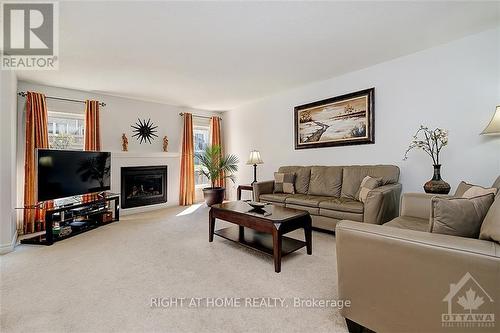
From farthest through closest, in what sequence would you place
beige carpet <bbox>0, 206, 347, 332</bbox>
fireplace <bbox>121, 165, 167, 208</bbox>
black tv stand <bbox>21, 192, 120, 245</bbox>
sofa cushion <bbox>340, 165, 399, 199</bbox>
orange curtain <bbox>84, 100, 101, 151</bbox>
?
fireplace <bbox>121, 165, 167, 208</bbox> < orange curtain <bbox>84, 100, 101, 151</bbox> < sofa cushion <bbox>340, 165, 399, 199</bbox> < black tv stand <bbox>21, 192, 120, 245</bbox> < beige carpet <bbox>0, 206, 347, 332</bbox>

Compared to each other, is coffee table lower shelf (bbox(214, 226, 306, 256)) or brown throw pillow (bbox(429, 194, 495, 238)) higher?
brown throw pillow (bbox(429, 194, 495, 238))

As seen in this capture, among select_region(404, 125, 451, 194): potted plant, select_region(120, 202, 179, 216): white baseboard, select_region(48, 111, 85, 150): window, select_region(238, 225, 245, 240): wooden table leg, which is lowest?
select_region(120, 202, 179, 216): white baseboard

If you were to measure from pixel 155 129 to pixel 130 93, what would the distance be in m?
0.97

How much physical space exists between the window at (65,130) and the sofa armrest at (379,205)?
194 inches

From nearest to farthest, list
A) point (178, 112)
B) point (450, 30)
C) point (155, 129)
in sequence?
point (450, 30) → point (155, 129) → point (178, 112)

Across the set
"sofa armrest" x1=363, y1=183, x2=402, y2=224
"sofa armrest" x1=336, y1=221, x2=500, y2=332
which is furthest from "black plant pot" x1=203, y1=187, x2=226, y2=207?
"sofa armrest" x1=336, y1=221, x2=500, y2=332

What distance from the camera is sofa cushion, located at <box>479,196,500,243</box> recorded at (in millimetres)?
1087

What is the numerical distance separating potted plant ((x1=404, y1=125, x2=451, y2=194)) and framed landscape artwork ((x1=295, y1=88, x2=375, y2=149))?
1.95 ft

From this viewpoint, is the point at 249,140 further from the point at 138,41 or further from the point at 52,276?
the point at 52,276

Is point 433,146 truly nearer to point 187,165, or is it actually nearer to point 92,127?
point 187,165

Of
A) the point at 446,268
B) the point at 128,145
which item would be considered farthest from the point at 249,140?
the point at 446,268

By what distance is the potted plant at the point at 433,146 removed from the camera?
2750mm

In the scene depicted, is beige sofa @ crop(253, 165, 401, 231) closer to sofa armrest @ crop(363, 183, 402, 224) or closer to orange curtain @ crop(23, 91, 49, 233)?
sofa armrest @ crop(363, 183, 402, 224)

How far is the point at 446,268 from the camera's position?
1.11 metres
